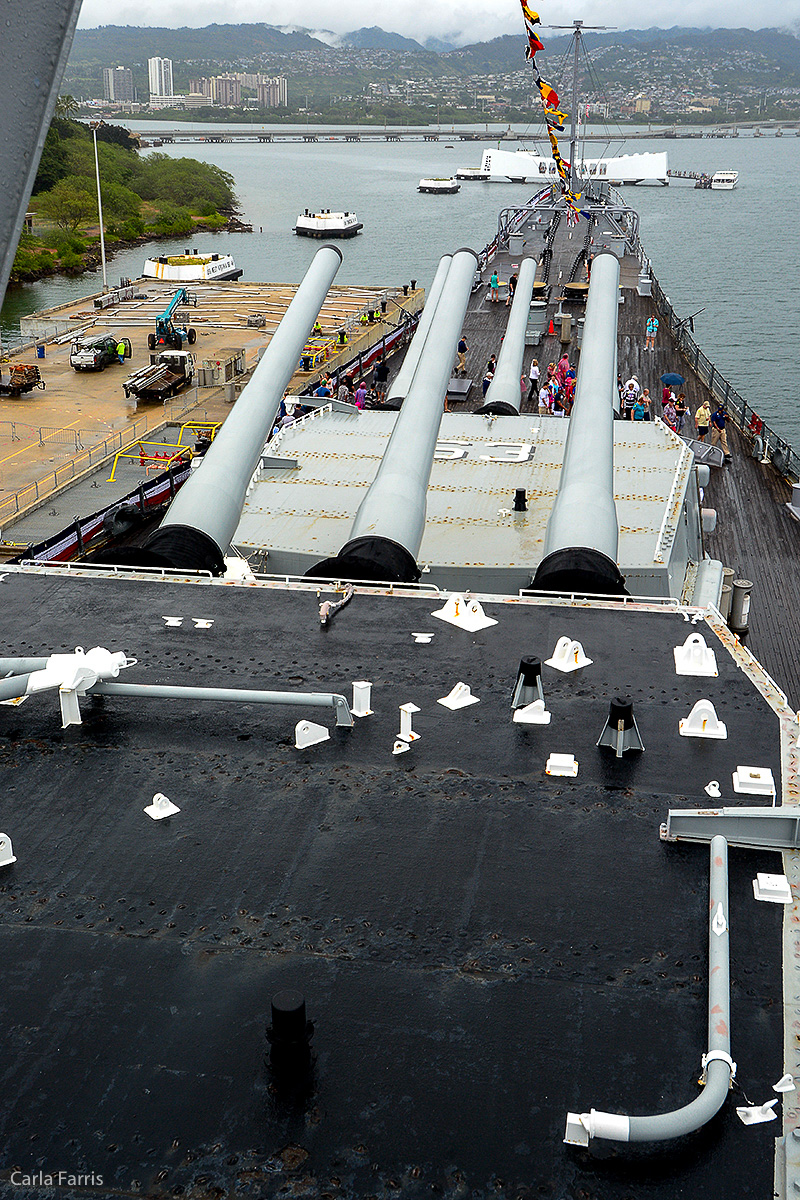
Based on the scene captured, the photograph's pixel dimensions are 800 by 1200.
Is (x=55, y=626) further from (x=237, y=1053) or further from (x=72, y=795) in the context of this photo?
(x=237, y=1053)

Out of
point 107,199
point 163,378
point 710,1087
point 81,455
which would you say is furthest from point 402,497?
point 107,199

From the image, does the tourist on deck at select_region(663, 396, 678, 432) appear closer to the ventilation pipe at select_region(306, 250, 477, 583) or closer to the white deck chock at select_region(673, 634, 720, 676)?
the ventilation pipe at select_region(306, 250, 477, 583)

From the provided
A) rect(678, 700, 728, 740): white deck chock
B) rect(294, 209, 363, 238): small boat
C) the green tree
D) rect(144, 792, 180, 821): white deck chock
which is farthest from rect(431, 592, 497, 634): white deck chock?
the green tree

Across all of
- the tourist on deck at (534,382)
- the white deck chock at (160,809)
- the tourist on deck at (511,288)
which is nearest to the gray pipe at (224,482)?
the white deck chock at (160,809)

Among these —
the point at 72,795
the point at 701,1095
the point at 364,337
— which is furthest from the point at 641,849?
the point at 364,337

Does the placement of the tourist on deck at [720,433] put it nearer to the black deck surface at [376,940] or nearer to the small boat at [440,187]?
the black deck surface at [376,940]
